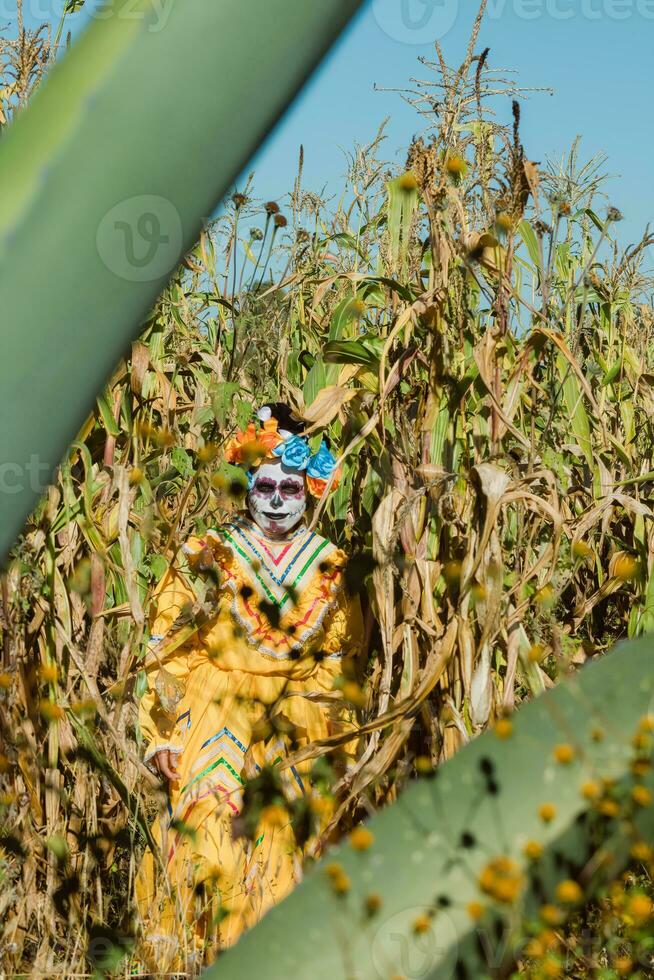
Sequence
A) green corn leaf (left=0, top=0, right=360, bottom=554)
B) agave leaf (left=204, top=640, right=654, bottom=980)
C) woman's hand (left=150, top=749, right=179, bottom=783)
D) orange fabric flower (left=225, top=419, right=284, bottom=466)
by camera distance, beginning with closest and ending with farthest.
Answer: green corn leaf (left=0, top=0, right=360, bottom=554)
agave leaf (left=204, top=640, right=654, bottom=980)
woman's hand (left=150, top=749, right=179, bottom=783)
orange fabric flower (left=225, top=419, right=284, bottom=466)

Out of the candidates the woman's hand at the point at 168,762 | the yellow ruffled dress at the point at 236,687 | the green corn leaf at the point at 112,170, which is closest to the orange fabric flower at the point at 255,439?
the yellow ruffled dress at the point at 236,687

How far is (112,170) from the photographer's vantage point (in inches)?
15.6

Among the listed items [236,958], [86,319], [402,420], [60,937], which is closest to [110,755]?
[60,937]

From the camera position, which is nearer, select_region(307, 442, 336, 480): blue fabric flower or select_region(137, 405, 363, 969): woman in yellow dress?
select_region(137, 405, 363, 969): woman in yellow dress

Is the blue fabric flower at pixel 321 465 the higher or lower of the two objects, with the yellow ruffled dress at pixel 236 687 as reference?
higher

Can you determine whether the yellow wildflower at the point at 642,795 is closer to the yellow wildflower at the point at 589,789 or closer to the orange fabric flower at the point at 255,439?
the yellow wildflower at the point at 589,789

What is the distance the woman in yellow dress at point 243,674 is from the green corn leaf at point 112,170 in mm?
1607

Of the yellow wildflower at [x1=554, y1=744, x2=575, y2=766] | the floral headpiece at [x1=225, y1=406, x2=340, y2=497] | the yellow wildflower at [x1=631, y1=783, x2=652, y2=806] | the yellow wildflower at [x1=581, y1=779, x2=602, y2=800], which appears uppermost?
the floral headpiece at [x1=225, y1=406, x2=340, y2=497]

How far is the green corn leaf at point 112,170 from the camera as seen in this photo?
39 centimetres

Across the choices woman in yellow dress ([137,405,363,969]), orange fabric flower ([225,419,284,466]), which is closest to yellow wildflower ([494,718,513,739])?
woman in yellow dress ([137,405,363,969])

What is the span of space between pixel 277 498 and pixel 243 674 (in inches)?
17.3

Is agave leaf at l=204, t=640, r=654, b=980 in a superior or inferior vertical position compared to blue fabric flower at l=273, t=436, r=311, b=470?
inferior

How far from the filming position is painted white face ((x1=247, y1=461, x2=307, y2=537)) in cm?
253

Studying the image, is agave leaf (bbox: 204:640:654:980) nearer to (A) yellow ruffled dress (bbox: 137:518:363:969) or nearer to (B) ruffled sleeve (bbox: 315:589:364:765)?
(A) yellow ruffled dress (bbox: 137:518:363:969)
